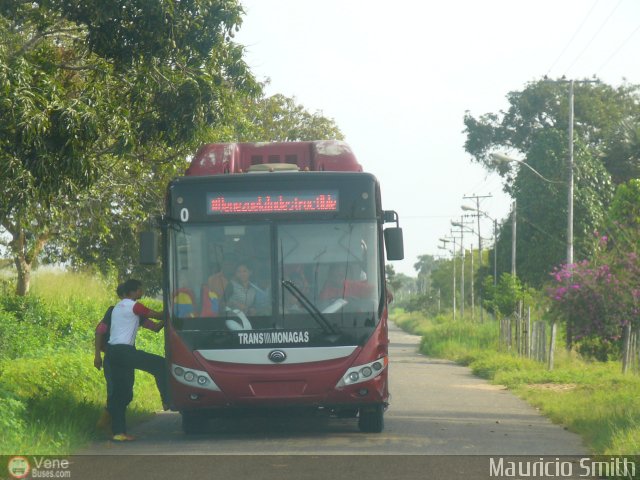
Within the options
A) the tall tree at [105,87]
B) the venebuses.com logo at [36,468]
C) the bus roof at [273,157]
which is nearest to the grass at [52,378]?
the venebuses.com logo at [36,468]

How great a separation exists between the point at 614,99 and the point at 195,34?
49.7 meters

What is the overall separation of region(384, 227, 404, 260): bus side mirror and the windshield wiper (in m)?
1.03

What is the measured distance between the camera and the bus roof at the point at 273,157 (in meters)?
14.3

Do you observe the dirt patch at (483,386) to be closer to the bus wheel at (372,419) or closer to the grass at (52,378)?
the grass at (52,378)

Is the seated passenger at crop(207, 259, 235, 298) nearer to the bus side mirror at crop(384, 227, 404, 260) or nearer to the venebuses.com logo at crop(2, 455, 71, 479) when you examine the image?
the bus side mirror at crop(384, 227, 404, 260)

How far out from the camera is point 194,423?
13.7 meters

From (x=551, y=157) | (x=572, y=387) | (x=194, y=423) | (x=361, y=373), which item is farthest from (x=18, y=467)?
(x=551, y=157)

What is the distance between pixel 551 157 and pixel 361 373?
38938 millimetres

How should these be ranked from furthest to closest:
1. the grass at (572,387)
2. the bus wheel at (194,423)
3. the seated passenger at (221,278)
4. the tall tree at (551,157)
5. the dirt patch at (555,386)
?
1. the tall tree at (551,157)
2. the dirt patch at (555,386)
3. the bus wheel at (194,423)
4. the seated passenger at (221,278)
5. the grass at (572,387)

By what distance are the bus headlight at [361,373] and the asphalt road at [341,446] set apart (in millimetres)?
681

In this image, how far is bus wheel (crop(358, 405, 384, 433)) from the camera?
13.4 m

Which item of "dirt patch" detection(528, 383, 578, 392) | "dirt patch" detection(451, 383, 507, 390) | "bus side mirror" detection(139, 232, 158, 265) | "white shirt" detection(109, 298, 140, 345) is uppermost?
"bus side mirror" detection(139, 232, 158, 265)

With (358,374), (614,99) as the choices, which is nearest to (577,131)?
(614,99)

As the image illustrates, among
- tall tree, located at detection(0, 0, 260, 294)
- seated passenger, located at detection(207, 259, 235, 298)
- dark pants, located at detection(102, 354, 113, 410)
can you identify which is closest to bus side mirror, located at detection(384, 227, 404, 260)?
seated passenger, located at detection(207, 259, 235, 298)
